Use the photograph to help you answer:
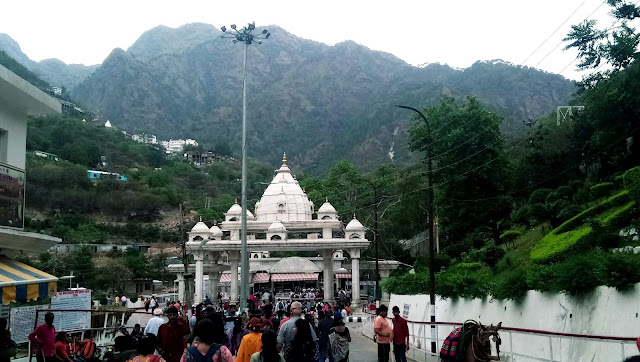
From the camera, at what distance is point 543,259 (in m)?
17.9

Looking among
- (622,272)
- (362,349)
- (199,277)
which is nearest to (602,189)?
(362,349)

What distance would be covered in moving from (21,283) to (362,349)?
10.3 m

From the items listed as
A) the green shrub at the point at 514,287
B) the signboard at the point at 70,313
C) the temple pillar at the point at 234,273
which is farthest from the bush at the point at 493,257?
the temple pillar at the point at 234,273

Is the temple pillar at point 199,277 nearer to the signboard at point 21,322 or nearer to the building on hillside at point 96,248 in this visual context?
the signboard at point 21,322

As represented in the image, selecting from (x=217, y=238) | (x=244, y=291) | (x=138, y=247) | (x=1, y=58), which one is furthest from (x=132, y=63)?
(x=244, y=291)

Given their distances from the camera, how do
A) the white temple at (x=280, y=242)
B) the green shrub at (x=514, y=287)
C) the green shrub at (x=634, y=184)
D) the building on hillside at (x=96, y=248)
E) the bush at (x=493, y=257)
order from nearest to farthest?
the green shrub at (x=514, y=287) < the green shrub at (x=634, y=184) < the bush at (x=493, y=257) < the white temple at (x=280, y=242) < the building on hillside at (x=96, y=248)

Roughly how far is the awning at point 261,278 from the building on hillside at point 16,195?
31477mm

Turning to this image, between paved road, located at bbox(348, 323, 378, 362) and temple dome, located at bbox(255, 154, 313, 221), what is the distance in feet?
62.4

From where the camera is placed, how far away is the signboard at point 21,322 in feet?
39.7

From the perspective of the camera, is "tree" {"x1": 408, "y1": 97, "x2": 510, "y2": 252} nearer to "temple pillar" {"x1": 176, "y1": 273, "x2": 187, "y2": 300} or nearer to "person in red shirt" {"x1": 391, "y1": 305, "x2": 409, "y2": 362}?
"temple pillar" {"x1": 176, "y1": 273, "x2": 187, "y2": 300}

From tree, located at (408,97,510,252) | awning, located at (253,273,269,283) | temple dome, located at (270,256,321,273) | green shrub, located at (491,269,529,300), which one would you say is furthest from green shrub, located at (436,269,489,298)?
awning, located at (253,273,269,283)

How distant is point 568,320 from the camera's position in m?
13.6

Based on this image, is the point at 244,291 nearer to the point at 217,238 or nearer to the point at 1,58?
the point at 217,238

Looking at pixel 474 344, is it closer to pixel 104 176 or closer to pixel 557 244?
pixel 557 244
